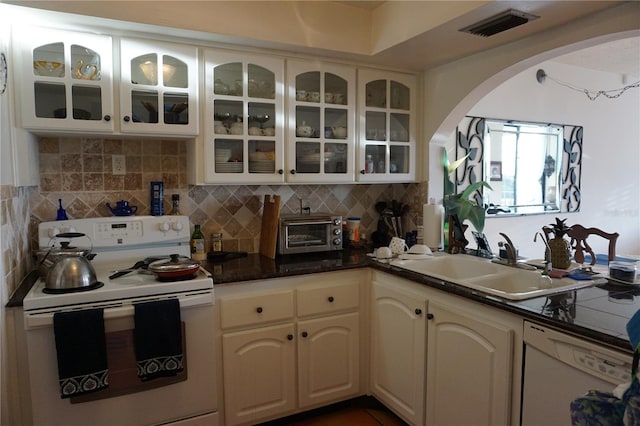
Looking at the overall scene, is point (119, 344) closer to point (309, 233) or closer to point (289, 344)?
point (289, 344)

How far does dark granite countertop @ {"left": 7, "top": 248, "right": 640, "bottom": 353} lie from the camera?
1346 mm

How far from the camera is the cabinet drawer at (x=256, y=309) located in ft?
6.79

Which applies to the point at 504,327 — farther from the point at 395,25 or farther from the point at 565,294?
the point at 395,25

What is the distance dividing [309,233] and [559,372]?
156cm

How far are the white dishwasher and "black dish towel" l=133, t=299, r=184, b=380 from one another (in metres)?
1.41

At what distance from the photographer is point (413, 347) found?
6.81 ft

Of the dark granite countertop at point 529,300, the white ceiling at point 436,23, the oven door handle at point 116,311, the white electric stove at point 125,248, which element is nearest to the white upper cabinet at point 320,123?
the white ceiling at point 436,23

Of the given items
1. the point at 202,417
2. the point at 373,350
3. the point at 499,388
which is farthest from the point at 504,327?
the point at 202,417

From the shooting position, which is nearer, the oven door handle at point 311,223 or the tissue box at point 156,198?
the tissue box at point 156,198

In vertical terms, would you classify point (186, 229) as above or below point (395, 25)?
below

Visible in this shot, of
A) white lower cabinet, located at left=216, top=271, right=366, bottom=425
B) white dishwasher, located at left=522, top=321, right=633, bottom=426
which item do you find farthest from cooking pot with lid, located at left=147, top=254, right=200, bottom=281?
white dishwasher, located at left=522, top=321, right=633, bottom=426

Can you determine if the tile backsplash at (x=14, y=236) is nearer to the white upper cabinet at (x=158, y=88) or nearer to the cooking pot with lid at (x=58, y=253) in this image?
the cooking pot with lid at (x=58, y=253)

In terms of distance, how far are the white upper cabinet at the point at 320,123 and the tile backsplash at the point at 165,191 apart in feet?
1.06

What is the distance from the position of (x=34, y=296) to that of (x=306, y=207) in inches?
63.7
